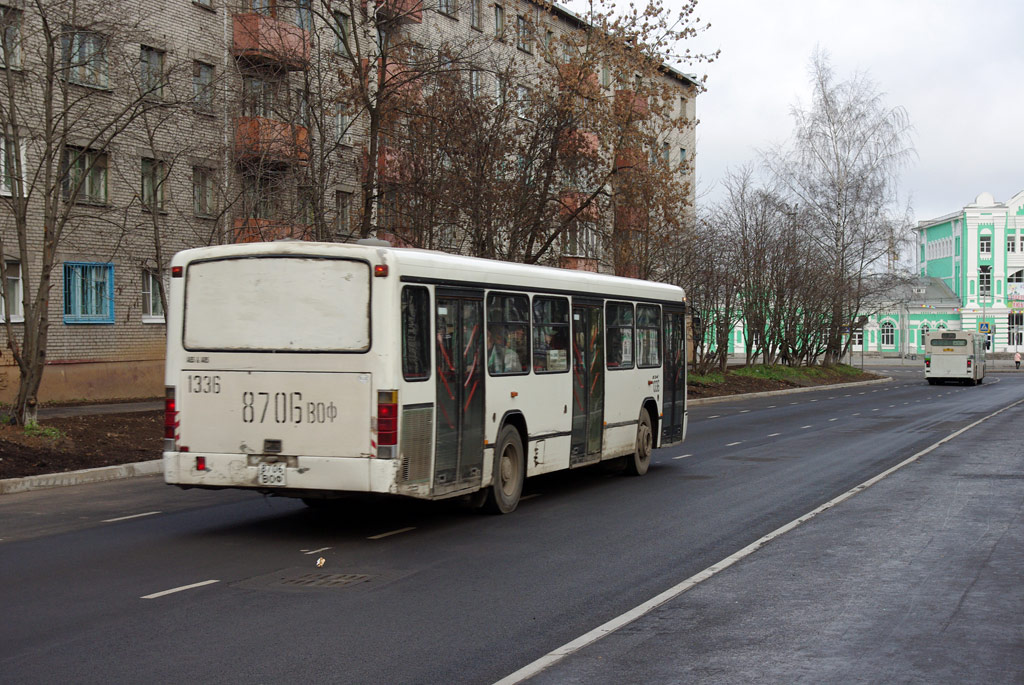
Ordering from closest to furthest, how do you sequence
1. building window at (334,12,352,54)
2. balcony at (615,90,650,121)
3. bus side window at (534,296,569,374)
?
1. bus side window at (534,296,569,374)
2. building window at (334,12,352,54)
3. balcony at (615,90,650,121)

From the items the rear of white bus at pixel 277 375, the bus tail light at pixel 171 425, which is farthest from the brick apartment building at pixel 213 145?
the rear of white bus at pixel 277 375

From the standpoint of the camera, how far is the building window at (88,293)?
100ft

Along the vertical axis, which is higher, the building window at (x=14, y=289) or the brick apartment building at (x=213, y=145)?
the brick apartment building at (x=213, y=145)

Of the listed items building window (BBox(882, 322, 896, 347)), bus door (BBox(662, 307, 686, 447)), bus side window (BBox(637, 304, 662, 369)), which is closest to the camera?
bus side window (BBox(637, 304, 662, 369))

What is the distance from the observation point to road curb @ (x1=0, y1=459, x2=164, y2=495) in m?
14.5

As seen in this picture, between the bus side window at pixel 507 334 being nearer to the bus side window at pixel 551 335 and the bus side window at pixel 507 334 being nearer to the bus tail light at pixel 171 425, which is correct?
the bus side window at pixel 551 335

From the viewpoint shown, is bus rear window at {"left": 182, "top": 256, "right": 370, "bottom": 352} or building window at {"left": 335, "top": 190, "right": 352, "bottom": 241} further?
building window at {"left": 335, "top": 190, "right": 352, "bottom": 241}

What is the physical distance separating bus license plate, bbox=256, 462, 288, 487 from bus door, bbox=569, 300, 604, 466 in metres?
4.58

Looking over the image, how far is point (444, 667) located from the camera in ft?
21.0

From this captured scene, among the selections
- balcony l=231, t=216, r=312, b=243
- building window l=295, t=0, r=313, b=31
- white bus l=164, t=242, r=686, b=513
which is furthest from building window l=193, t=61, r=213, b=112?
white bus l=164, t=242, r=686, b=513

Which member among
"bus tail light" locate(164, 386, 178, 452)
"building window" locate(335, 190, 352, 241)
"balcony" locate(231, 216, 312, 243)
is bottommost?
"bus tail light" locate(164, 386, 178, 452)

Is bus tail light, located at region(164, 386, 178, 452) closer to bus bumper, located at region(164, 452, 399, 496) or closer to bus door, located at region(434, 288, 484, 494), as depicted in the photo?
bus bumper, located at region(164, 452, 399, 496)

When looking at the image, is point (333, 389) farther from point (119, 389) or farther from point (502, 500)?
point (119, 389)

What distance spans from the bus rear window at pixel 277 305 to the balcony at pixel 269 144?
11.9m
